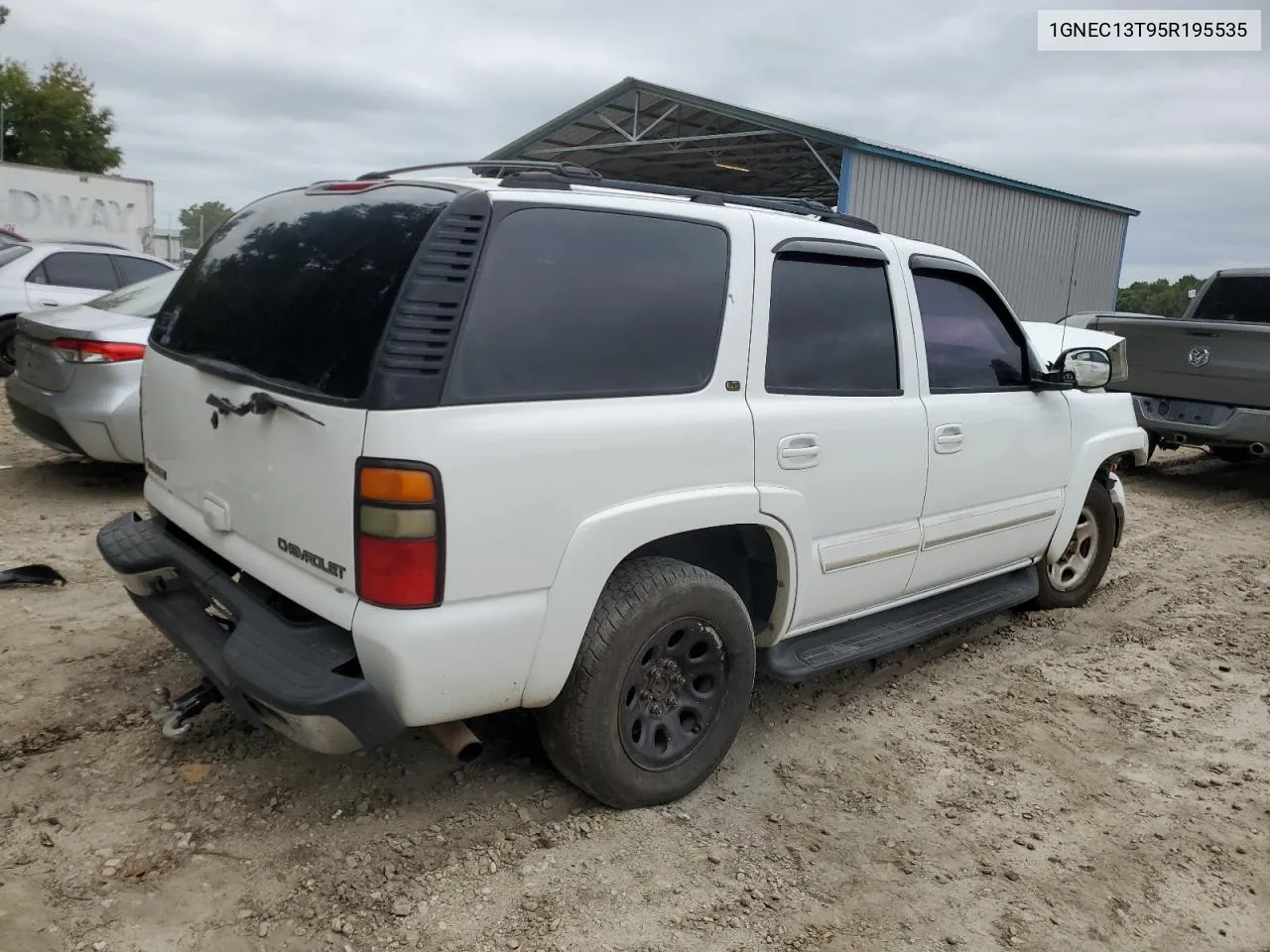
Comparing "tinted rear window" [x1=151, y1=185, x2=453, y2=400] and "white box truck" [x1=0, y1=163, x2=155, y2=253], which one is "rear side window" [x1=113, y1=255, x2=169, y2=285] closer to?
"tinted rear window" [x1=151, y1=185, x2=453, y2=400]

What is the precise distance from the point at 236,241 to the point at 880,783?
288 centimetres

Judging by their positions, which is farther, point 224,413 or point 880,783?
point 880,783

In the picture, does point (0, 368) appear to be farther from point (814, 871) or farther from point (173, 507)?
point (814, 871)

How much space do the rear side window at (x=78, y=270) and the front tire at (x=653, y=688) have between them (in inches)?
342

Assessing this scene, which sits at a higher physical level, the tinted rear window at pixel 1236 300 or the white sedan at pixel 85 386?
the tinted rear window at pixel 1236 300

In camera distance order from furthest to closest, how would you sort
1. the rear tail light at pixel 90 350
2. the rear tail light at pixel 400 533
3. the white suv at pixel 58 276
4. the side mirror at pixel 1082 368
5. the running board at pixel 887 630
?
1. the white suv at pixel 58 276
2. the rear tail light at pixel 90 350
3. the side mirror at pixel 1082 368
4. the running board at pixel 887 630
5. the rear tail light at pixel 400 533

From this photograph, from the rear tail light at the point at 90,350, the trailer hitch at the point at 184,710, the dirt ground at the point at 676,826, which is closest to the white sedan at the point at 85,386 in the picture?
the rear tail light at the point at 90,350

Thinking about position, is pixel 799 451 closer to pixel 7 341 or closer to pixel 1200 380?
pixel 1200 380

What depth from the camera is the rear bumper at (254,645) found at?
8.01ft

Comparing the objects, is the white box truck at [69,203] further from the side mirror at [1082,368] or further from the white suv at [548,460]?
the side mirror at [1082,368]

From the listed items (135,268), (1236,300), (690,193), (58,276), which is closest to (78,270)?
(58,276)

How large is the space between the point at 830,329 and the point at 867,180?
11.4m

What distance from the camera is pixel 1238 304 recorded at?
31.8 feet

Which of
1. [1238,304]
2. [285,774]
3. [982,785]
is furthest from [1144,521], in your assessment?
[285,774]
